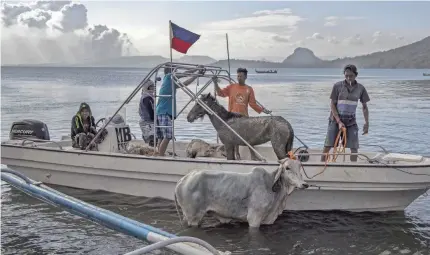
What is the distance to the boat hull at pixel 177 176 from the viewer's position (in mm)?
9188

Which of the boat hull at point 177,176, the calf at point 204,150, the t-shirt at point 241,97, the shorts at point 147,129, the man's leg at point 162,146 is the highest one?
the t-shirt at point 241,97

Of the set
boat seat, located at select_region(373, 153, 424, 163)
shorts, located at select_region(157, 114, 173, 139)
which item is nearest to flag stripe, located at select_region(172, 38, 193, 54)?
shorts, located at select_region(157, 114, 173, 139)

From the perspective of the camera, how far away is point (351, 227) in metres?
9.04

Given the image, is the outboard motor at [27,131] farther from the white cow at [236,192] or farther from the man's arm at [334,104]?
the man's arm at [334,104]

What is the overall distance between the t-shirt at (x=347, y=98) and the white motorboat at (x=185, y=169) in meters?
0.76

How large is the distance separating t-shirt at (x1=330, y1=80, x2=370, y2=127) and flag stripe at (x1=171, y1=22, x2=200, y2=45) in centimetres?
277

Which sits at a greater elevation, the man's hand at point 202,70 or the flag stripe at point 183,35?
the flag stripe at point 183,35

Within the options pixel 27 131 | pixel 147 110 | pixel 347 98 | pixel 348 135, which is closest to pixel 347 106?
pixel 347 98

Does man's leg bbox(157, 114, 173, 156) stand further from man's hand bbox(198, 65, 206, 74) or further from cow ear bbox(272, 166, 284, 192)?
cow ear bbox(272, 166, 284, 192)

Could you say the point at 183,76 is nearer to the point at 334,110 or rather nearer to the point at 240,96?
the point at 240,96

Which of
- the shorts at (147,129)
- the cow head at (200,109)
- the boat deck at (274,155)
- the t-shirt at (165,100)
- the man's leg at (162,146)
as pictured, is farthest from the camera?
the shorts at (147,129)

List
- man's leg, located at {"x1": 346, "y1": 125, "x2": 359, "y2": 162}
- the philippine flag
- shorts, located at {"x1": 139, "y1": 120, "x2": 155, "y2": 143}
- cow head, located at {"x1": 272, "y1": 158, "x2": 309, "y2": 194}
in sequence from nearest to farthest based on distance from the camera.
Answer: cow head, located at {"x1": 272, "y1": 158, "x2": 309, "y2": 194} < man's leg, located at {"x1": 346, "y1": 125, "x2": 359, "y2": 162} < the philippine flag < shorts, located at {"x1": 139, "y1": 120, "x2": 155, "y2": 143}

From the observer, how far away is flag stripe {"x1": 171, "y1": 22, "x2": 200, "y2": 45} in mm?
10148

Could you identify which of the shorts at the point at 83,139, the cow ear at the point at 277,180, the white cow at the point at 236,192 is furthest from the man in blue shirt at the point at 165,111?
the cow ear at the point at 277,180
